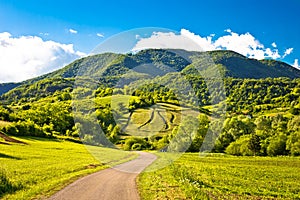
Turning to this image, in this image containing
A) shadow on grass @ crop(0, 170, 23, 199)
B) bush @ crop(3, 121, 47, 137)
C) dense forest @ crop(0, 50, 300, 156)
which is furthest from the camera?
bush @ crop(3, 121, 47, 137)

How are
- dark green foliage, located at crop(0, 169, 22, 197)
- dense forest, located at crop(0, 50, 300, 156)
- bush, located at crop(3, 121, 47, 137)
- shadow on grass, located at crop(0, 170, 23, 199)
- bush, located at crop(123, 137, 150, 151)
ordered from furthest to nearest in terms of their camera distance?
1. bush, located at crop(3, 121, 47, 137)
2. bush, located at crop(123, 137, 150, 151)
3. dense forest, located at crop(0, 50, 300, 156)
4. dark green foliage, located at crop(0, 169, 22, 197)
5. shadow on grass, located at crop(0, 170, 23, 199)

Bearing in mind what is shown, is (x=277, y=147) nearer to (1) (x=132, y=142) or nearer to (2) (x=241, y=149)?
(2) (x=241, y=149)

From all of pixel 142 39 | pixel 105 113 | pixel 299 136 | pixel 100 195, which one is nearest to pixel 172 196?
pixel 100 195

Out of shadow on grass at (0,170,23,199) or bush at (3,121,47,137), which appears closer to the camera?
shadow on grass at (0,170,23,199)

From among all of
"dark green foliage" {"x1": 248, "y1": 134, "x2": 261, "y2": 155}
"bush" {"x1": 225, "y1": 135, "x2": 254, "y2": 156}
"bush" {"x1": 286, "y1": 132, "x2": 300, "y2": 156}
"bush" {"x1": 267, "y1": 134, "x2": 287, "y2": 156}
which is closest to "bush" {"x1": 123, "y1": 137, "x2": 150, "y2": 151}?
"bush" {"x1": 225, "y1": 135, "x2": 254, "y2": 156}

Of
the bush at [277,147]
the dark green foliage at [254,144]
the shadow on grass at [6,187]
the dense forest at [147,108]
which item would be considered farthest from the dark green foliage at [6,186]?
the dark green foliage at [254,144]

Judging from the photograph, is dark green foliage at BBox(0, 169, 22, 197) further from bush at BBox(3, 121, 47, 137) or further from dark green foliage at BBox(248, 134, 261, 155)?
bush at BBox(3, 121, 47, 137)

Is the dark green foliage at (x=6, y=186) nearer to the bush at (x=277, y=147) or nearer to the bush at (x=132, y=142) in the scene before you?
the bush at (x=132, y=142)

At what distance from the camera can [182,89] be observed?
2705 cm

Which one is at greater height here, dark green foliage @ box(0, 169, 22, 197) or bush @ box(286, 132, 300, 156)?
bush @ box(286, 132, 300, 156)

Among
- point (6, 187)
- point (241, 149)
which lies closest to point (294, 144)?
point (241, 149)

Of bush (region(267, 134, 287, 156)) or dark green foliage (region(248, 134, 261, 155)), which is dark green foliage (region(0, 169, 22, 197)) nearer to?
bush (region(267, 134, 287, 156))

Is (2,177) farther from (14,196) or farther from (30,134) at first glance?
(30,134)

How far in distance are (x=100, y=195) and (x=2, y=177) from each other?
840 centimetres
